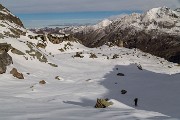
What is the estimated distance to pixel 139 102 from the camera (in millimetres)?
20047

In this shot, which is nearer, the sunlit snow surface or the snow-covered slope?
the sunlit snow surface

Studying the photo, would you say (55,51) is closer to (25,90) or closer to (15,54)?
(15,54)

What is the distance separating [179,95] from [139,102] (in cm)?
296

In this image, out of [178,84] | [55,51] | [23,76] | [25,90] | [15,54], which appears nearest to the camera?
[25,90]

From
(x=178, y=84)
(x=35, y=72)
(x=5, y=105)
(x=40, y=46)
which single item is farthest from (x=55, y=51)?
(x=5, y=105)

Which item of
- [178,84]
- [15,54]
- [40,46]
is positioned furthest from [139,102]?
[40,46]

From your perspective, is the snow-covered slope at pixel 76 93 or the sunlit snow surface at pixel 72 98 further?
the snow-covered slope at pixel 76 93

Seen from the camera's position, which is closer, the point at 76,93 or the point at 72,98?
the point at 72,98

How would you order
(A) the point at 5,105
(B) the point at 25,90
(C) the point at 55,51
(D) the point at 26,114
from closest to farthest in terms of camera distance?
1. (D) the point at 26,114
2. (A) the point at 5,105
3. (B) the point at 25,90
4. (C) the point at 55,51

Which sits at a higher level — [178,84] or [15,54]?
[15,54]

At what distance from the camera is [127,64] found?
5038 centimetres

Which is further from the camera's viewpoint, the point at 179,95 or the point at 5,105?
the point at 179,95

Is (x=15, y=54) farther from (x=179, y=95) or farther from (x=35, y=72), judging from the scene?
(x=179, y=95)

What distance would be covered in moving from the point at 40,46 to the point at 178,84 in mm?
34621
